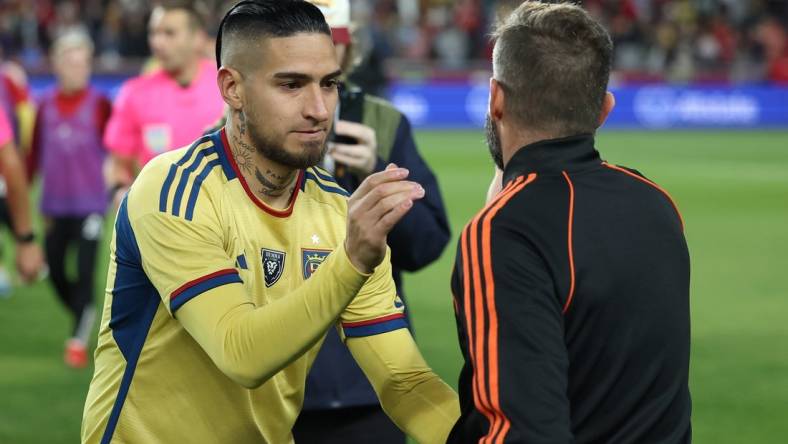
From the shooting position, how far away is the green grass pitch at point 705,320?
705cm

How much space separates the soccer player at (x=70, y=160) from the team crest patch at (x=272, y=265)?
605 centimetres

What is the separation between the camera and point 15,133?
9883 mm

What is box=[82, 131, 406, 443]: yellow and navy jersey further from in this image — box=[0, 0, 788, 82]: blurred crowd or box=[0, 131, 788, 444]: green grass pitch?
box=[0, 0, 788, 82]: blurred crowd

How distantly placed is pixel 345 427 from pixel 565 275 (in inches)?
Result: 72.6

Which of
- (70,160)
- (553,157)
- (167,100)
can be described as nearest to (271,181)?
(553,157)

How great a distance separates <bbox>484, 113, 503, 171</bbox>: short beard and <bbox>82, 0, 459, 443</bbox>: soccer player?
35 cm

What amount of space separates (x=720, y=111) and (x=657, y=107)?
4.56 ft

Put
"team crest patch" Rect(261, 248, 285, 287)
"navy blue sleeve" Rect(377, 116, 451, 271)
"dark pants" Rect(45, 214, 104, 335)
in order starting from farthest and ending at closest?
"dark pants" Rect(45, 214, 104, 335) → "navy blue sleeve" Rect(377, 116, 451, 271) → "team crest patch" Rect(261, 248, 285, 287)

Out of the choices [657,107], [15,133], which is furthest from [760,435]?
[657,107]

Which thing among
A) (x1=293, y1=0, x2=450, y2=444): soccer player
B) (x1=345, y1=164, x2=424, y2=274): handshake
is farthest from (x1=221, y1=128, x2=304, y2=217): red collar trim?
(x1=293, y1=0, x2=450, y2=444): soccer player

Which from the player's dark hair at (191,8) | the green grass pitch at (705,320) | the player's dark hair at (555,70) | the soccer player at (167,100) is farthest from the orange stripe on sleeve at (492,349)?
the player's dark hair at (191,8)

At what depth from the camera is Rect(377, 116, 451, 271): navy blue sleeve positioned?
4410mm

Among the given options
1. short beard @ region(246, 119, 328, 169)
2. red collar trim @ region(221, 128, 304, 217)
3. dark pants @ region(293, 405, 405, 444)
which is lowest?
dark pants @ region(293, 405, 405, 444)

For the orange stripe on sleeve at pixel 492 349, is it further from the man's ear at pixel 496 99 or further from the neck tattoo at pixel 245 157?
the neck tattoo at pixel 245 157
